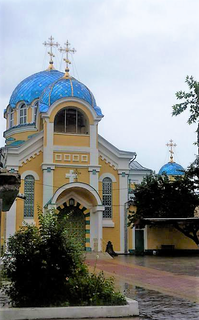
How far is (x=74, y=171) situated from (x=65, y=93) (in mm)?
5217

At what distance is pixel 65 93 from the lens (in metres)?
30.1

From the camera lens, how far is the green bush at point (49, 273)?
799cm

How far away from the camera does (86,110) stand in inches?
1167

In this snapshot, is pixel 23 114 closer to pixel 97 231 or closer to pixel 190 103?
pixel 97 231

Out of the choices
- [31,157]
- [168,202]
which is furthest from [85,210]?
[168,202]

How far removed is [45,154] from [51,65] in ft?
39.9

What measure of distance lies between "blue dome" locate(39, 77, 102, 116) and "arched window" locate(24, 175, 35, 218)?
4574mm

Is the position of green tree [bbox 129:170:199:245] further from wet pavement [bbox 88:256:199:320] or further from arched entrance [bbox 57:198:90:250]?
wet pavement [bbox 88:256:199:320]

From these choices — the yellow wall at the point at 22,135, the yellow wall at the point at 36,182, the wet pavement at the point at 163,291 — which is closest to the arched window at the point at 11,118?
the yellow wall at the point at 22,135

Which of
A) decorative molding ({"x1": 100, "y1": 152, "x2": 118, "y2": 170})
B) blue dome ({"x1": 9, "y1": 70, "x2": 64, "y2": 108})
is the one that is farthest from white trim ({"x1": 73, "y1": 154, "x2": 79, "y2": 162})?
blue dome ({"x1": 9, "y1": 70, "x2": 64, "y2": 108})

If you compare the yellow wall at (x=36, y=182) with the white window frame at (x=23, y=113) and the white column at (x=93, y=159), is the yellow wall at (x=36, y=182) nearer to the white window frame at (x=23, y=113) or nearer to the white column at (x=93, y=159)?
the white column at (x=93, y=159)

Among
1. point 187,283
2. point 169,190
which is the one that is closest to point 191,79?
point 187,283

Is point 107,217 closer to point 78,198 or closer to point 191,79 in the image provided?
point 78,198

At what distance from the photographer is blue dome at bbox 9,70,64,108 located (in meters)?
34.3
